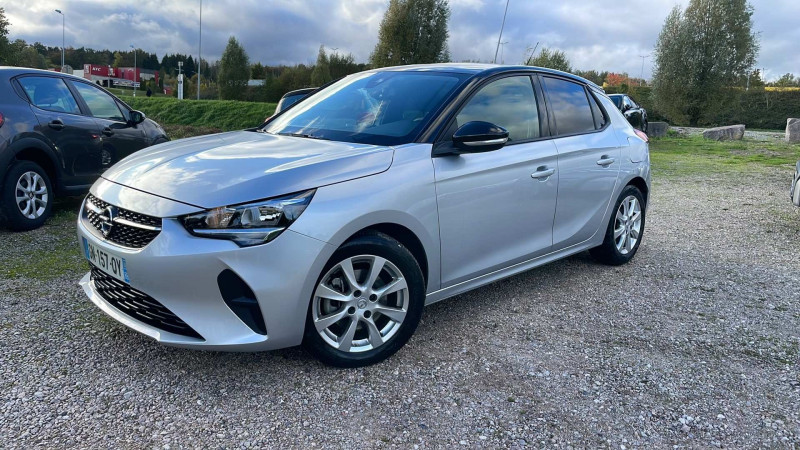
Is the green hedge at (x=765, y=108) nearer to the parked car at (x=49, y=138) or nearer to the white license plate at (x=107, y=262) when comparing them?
the parked car at (x=49, y=138)

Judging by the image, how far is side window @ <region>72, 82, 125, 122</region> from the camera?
6590 mm

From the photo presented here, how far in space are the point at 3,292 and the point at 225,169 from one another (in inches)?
91.6

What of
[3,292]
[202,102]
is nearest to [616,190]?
[3,292]

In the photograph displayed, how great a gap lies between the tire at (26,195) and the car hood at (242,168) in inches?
115

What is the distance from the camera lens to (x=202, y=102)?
33156 millimetres

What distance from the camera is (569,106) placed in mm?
4555

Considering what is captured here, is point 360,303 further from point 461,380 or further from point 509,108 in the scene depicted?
point 509,108

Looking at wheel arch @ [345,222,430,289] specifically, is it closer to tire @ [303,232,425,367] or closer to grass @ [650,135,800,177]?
tire @ [303,232,425,367]

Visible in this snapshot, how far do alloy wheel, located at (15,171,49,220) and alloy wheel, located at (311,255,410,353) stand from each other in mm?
4272

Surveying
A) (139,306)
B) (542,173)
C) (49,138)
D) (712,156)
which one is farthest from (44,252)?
(712,156)

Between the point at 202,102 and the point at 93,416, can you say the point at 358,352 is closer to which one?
the point at 93,416

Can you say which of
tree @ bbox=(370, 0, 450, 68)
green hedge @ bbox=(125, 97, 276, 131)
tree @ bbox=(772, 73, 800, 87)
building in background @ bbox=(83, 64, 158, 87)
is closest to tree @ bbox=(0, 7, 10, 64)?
green hedge @ bbox=(125, 97, 276, 131)

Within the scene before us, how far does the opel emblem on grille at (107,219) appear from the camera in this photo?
116 inches

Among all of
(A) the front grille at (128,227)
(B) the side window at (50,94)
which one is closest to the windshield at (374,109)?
(A) the front grille at (128,227)
